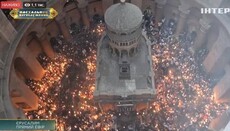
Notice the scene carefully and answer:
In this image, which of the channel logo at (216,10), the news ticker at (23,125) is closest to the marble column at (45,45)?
the news ticker at (23,125)

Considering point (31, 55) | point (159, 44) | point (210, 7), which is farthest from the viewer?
point (159, 44)

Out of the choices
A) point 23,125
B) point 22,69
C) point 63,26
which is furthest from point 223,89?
point 22,69

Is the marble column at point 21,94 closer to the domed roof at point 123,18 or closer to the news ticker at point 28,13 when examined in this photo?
the news ticker at point 28,13

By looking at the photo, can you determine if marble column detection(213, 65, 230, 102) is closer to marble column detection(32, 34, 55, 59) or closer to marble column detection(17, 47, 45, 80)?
marble column detection(32, 34, 55, 59)

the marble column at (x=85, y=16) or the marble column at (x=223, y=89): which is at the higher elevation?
the marble column at (x=85, y=16)

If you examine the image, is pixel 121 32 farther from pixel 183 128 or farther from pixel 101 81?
pixel 183 128

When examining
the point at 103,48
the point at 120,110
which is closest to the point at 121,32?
the point at 103,48
